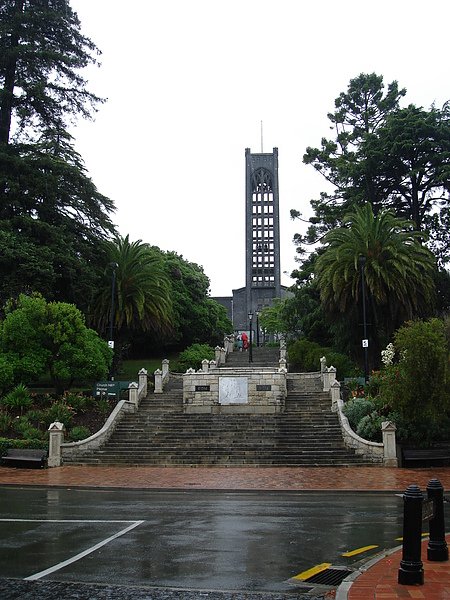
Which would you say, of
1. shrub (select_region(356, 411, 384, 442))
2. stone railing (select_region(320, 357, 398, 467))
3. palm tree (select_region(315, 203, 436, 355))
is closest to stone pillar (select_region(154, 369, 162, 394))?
palm tree (select_region(315, 203, 436, 355))

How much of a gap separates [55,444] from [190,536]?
1432cm

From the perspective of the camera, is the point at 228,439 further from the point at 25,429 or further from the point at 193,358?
the point at 193,358

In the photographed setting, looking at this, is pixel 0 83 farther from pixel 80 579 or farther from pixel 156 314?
pixel 80 579

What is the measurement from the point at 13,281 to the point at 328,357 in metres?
19.1

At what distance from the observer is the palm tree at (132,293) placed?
38844 millimetres

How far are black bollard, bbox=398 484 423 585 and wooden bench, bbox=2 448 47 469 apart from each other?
17.9 meters

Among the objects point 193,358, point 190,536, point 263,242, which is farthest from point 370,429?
point 263,242

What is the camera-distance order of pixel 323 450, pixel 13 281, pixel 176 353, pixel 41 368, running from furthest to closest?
1. pixel 176 353
2. pixel 13 281
3. pixel 41 368
4. pixel 323 450

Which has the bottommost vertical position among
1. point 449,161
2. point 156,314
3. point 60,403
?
point 60,403

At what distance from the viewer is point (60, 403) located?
89.4ft

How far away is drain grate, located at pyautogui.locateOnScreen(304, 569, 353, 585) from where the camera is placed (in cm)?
686

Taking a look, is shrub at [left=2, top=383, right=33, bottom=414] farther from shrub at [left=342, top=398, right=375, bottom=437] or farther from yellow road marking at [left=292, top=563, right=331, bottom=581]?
yellow road marking at [left=292, top=563, right=331, bottom=581]

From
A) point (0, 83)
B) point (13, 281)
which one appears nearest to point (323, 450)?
point (13, 281)

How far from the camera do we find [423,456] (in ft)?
67.9
